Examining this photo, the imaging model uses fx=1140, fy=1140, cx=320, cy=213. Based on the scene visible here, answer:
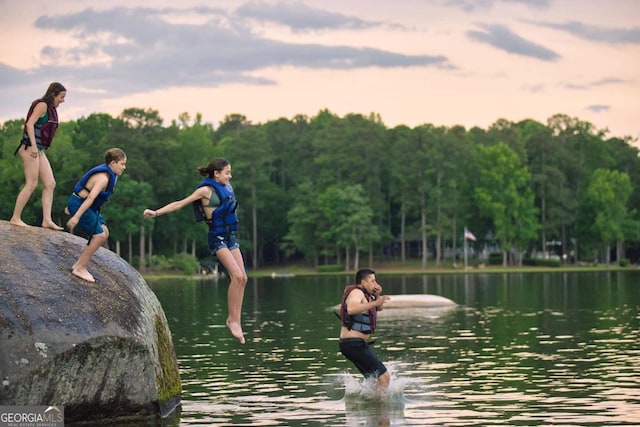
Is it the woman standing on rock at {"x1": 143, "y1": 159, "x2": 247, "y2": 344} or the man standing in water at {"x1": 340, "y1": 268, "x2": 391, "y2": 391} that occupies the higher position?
the woman standing on rock at {"x1": 143, "y1": 159, "x2": 247, "y2": 344}

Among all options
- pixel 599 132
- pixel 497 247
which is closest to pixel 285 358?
pixel 497 247

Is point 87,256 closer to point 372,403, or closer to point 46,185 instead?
point 46,185

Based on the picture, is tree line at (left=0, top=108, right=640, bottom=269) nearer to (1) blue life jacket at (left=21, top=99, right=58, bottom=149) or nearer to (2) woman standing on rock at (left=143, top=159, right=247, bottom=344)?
(1) blue life jacket at (left=21, top=99, right=58, bottom=149)

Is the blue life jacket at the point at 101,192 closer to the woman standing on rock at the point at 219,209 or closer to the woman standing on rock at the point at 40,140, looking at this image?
the woman standing on rock at the point at 40,140

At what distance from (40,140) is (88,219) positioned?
1952mm

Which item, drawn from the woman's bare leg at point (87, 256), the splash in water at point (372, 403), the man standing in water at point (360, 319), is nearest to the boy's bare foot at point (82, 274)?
the woman's bare leg at point (87, 256)

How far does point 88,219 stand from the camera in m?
19.3

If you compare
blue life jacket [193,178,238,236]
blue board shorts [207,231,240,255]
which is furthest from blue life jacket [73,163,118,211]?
blue board shorts [207,231,240,255]

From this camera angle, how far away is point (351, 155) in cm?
14300

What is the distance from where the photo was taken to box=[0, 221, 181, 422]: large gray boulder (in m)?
17.4

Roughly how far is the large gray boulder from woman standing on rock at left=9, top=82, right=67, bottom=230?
64cm

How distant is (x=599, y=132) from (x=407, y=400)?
14588 cm

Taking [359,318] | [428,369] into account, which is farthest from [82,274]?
[428,369]

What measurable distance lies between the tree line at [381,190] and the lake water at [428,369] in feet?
256
